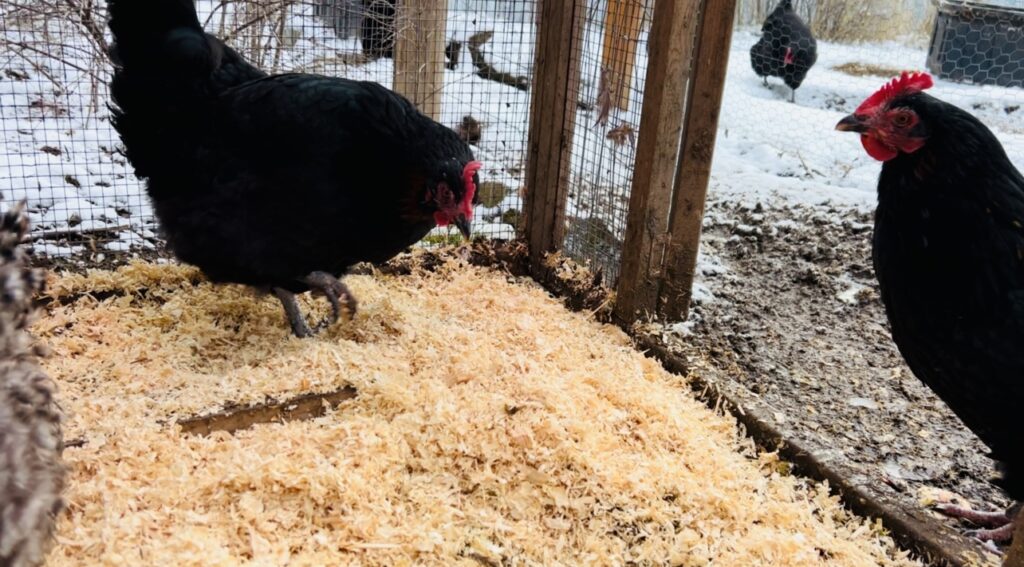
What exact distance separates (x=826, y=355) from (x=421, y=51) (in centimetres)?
351

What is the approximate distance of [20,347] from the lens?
1.77 metres

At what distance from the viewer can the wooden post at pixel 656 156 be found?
3.51 meters

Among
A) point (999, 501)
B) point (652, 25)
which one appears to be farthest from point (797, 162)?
point (999, 501)

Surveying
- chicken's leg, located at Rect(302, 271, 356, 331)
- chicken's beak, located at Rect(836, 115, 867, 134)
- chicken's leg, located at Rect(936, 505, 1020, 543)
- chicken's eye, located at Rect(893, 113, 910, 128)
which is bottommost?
chicken's leg, located at Rect(936, 505, 1020, 543)

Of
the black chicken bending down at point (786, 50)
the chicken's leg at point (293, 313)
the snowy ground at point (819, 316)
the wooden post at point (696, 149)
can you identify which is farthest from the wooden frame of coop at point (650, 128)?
the black chicken bending down at point (786, 50)

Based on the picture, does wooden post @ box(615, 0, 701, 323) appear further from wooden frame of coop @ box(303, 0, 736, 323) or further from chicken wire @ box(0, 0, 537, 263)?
chicken wire @ box(0, 0, 537, 263)

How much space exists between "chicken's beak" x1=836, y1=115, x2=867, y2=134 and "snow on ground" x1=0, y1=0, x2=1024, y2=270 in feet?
4.78

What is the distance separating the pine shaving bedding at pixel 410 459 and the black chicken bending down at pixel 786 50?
5891 mm

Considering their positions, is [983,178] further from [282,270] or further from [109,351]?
[109,351]

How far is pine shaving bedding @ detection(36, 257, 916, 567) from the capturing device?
225 cm

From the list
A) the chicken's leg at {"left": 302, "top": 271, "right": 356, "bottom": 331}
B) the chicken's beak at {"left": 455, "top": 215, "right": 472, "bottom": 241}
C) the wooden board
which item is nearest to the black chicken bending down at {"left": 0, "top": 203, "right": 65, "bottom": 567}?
the wooden board

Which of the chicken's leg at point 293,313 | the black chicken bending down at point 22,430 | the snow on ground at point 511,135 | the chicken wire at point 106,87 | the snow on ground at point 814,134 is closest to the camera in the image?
the black chicken bending down at point 22,430

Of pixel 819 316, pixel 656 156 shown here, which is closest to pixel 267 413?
pixel 656 156

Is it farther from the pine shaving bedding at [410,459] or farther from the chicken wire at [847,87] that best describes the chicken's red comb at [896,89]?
the chicken wire at [847,87]
